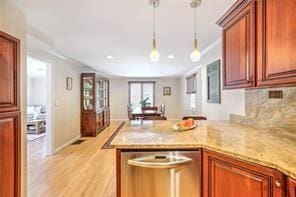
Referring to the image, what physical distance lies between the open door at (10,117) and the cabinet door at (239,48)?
2.09 meters

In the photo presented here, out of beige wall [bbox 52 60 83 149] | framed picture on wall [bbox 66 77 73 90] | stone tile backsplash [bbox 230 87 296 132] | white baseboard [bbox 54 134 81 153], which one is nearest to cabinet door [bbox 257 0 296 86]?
stone tile backsplash [bbox 230 87 296 132]

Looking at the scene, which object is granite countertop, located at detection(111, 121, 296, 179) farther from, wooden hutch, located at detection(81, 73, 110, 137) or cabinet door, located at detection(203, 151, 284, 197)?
wooden hutch, located at detection(81, 73, 110, 137)

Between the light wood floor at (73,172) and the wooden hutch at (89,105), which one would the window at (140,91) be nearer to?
the wooden hutch at (89,105)

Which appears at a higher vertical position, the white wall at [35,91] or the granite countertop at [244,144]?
the white wall at [35,91]

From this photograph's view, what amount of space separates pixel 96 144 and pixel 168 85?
6.49 meters

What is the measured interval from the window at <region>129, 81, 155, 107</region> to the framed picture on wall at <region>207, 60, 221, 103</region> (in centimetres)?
→ 693

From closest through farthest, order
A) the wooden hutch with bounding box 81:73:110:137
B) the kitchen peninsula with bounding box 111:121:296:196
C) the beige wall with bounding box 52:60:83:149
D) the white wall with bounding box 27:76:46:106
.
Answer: the kitchen peninsula with bounding box 111:121:296:196, the beige wall with bounding box 52:60:83:149, the wooden hutch with bounding box 81:73:110:137, the white wall with bounding box 27:76:46:106

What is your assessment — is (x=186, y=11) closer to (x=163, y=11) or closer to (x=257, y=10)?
(x=163, y=11)

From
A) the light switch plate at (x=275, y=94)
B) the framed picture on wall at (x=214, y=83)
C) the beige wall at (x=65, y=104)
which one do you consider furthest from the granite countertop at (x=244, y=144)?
the beige wall at (x=65, y=104)

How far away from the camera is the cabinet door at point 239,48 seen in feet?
6.62

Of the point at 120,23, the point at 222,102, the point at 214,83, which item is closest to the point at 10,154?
the point at 120,23

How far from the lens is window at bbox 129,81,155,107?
467 inches

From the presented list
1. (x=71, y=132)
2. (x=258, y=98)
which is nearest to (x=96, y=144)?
(x=71, y=132)

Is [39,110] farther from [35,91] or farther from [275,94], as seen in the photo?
[275,94]
